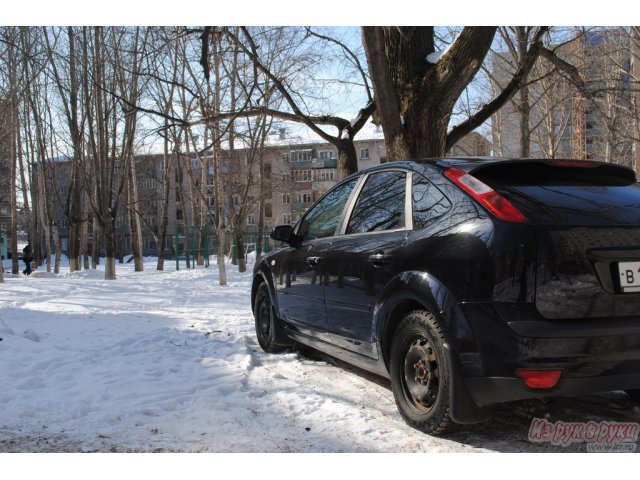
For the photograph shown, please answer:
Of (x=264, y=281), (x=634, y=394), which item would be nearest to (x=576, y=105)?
(x=264, y=281)

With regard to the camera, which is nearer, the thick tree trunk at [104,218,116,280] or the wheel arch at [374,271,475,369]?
Result: the wheel arch at [374,271,475,369]

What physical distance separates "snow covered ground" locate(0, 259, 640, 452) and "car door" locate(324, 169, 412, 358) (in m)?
0.53

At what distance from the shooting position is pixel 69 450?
9.90 feet

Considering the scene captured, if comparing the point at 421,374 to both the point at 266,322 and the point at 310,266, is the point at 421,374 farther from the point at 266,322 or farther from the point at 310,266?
the point at 266,322

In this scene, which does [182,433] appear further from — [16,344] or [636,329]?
[16,344]

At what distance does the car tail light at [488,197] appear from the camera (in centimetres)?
272

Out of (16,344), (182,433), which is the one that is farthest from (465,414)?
(16,344)

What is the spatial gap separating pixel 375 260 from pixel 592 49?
18971 mm

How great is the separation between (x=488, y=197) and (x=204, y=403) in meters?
2.37

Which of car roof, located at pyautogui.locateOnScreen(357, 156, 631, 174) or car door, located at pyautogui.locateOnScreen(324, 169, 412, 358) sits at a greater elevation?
car roof, located at pyautogui.locateOnScreen(357, 156, 631, 174)

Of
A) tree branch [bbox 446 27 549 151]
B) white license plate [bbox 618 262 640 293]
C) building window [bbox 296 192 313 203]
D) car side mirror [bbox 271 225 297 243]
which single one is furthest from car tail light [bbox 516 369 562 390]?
building window [bbox 296 192 313 203]

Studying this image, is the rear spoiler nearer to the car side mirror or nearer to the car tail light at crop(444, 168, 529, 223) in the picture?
the car tail light at crop(444, 168, 529, 223)

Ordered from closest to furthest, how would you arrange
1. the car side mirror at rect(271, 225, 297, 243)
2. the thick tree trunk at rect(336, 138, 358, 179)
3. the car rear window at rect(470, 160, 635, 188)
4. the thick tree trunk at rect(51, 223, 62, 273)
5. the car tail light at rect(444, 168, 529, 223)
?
the car tail light at rect(444, 168, 529, 223), the car rear window at rect(470, 160, 635, 188), the car side mirror at rect(271, 225, 297, 243), the thick tree trunk at rect(336, 138, 358, 179), the thick tree trunk at rect(51, 223, 62, 273)

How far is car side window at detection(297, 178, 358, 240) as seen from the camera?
441cm
